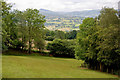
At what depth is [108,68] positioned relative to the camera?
113 feet

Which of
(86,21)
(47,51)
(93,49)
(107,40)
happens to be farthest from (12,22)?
(107,40)

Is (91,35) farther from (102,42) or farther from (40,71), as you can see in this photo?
(40,71)

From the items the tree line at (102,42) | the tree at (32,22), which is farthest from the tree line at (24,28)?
the tree line at (102,42)

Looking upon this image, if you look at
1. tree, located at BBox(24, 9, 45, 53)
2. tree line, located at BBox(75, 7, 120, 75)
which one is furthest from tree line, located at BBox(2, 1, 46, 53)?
tree line, located at BBox(75, 7, 120, 75)

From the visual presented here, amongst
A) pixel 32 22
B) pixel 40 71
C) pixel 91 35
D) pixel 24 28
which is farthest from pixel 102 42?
pixel 24 28

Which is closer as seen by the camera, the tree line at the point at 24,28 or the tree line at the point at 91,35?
the tree line at the point at 91,35

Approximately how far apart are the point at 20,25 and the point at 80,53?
33.3 metres

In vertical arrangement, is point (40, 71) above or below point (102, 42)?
below

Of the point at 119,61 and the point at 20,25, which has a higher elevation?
the point at 20,25

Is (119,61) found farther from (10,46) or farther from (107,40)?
(10,46)

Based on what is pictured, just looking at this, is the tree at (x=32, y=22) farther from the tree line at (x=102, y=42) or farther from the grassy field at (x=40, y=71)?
the grassy field at (x=40, y=71)

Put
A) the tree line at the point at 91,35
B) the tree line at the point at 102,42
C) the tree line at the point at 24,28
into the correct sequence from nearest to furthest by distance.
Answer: the tree line at the point at 102,42
the tree line at the point at 91,35
the tree line at the point at 24,28

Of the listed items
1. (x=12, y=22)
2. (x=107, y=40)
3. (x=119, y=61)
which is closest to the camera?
(x=107, y=40)

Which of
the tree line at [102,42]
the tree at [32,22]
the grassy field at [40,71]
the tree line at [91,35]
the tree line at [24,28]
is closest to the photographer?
the grassy field at [40,71]
